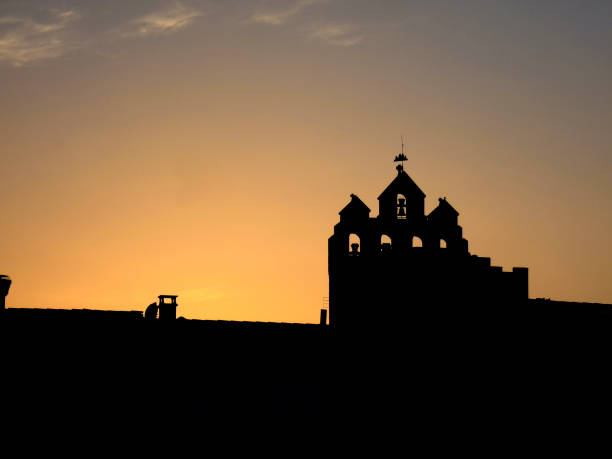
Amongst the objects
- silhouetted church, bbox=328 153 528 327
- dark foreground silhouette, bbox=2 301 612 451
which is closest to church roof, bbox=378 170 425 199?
silhouetted church, bbox=328 153 528 327

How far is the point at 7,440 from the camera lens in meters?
40.6

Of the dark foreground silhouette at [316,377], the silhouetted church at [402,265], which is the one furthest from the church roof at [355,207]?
the dark foreground silhouette at [316,377]

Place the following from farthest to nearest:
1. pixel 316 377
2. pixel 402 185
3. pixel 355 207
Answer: pixel 355 207, pixel 402 185, pixel 316 377

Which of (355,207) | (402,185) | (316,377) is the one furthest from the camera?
(355,207)

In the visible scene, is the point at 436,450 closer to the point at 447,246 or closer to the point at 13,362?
the point at 447,246

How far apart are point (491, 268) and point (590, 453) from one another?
9.24 m

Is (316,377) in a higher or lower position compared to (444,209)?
lower

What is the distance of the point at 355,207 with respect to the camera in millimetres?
52281

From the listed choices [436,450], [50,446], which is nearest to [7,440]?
[50,446]

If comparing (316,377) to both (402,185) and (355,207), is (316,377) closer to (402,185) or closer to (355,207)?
(355,207)

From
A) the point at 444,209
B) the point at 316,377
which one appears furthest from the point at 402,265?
the point at 316,377

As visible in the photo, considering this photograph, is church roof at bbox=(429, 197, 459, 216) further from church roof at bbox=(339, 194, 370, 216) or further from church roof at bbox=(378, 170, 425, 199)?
church roof at bbox=(339, 194, 370, 216)

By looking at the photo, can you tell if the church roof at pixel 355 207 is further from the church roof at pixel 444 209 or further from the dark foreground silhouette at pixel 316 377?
the dark foreground silhouette at pixel 316 377

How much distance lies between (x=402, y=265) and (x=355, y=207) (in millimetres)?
3174
